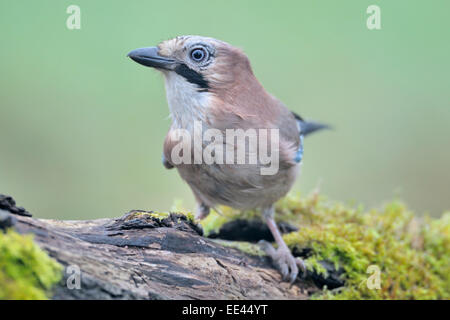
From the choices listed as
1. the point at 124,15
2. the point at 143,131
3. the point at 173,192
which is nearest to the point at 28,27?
the point at 124,15

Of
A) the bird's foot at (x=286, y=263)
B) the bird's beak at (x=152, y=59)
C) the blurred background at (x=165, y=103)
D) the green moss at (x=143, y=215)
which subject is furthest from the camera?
the blurred background at (x=165, y=103)

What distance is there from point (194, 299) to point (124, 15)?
6128 millimetres

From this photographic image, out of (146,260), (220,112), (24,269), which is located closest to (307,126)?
(220,112)

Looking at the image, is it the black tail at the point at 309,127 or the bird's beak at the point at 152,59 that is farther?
the black tail at the point at 309,127

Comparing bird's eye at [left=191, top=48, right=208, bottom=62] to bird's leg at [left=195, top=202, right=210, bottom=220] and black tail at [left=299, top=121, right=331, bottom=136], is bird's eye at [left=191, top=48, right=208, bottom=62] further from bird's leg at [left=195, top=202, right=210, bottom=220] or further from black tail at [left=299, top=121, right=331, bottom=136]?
black tail at [left=299, top=121, right=331, bottom=136]

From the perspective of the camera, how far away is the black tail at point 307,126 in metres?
5.31

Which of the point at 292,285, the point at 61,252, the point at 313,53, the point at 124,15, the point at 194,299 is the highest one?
the point at 124,15

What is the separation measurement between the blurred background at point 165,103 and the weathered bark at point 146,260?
3.18 metres

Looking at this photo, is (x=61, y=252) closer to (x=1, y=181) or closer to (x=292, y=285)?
(x=292, y=285)

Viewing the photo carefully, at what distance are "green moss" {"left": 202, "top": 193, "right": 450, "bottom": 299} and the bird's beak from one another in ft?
5.46

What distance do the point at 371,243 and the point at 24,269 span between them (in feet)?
10.0

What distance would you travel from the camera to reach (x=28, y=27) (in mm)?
7957

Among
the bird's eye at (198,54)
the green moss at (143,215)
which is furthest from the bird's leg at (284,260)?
the bird's eye at (198,54)

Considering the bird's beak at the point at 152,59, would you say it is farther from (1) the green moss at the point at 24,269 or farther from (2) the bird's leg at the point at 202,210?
(1) the green moss at the point at 24,269
